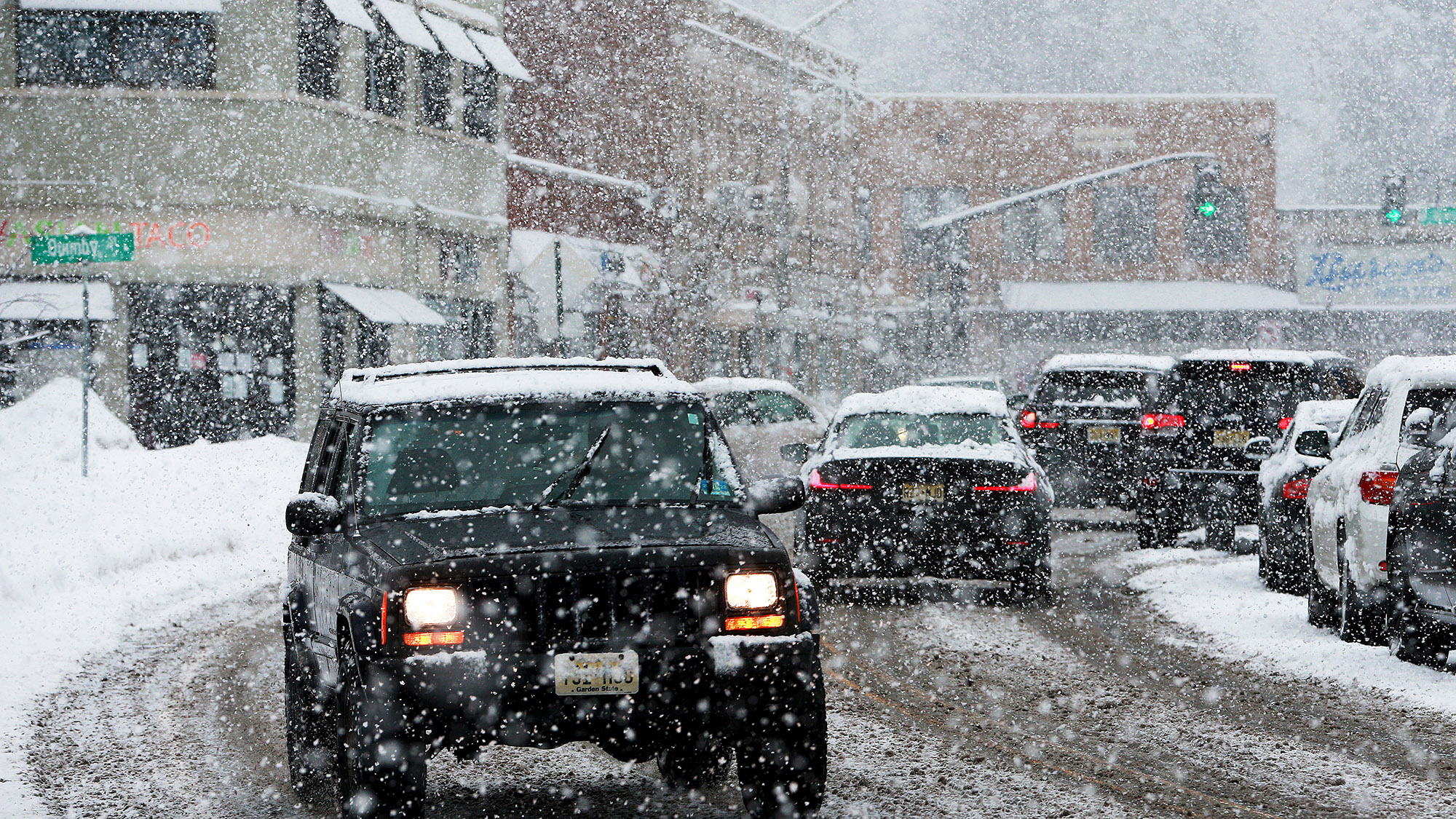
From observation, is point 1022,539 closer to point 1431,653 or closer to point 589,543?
point 1431,653

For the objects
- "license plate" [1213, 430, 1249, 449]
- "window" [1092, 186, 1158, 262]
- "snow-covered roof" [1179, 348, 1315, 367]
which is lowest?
"license plate" [1213, 430, 1249, 449]

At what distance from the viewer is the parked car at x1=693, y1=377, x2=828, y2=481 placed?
81.2ft

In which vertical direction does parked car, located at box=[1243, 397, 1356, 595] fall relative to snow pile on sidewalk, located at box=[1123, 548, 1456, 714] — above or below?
above

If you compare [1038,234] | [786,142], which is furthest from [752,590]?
[1038,234]

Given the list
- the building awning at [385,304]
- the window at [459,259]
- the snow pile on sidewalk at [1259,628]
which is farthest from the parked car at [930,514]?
the window at [459,259]

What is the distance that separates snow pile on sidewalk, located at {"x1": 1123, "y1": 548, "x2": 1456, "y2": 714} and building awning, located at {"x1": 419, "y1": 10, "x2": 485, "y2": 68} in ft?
61.3

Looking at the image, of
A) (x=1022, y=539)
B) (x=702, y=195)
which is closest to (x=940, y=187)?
(x=702, y=195)

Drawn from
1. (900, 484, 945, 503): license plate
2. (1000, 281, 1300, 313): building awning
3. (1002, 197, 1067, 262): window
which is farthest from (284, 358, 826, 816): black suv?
(1002, 197, 1067, 262): window

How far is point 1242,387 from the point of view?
17078 millimetres

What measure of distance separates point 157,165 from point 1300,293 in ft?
136

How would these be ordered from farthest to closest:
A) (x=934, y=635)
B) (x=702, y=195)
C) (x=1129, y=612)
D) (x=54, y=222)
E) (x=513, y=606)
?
(x=702, y=195)
(x=54, y=222)
(x=1129, y=612)
(x=934, y=635)
(x=513, y=606)

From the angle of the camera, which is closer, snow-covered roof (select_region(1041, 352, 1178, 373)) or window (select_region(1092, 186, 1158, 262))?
snow-covered roof (select_region(1041, 352, 1178, 373))

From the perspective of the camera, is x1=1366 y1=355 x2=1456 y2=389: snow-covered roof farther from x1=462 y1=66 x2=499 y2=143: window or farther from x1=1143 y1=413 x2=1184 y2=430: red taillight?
x1=462 y1=66 x2=499 y2=143: window

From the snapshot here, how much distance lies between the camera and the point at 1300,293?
60250 millimetres
